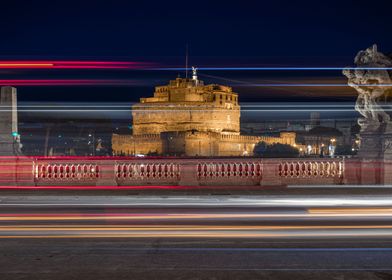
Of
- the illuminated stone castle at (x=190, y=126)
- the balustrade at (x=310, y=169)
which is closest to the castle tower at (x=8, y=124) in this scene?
the balustrade at (x=310, y=169)

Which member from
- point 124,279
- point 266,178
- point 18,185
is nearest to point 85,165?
point 18,185

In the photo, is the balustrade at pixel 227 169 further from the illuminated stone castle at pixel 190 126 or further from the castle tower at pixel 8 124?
the illuminated stone castle at pixel 190 126

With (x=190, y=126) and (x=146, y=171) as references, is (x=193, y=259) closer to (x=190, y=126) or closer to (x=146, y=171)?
(x=146, y=171)

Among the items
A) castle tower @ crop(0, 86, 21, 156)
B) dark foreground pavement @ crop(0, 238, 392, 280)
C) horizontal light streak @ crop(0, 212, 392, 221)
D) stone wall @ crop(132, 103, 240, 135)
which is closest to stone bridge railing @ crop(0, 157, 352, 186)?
castle tower @ crop(0, 86, 21, 156)

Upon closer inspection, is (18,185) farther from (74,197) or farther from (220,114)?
(220,114)

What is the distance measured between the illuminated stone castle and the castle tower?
93.2m

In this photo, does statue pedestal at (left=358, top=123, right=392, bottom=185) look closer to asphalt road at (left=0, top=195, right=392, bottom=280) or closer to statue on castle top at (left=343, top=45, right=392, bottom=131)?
statue on castle top at (left=343, top=45, right=392, bottom=131)

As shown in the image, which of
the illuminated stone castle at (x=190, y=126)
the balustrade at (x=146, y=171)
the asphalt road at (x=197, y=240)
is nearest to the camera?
the asphalt road at (x=197, y=240)

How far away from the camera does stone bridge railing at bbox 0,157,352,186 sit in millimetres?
19469

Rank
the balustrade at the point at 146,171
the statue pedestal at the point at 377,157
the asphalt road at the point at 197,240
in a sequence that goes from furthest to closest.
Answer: the balustrade at the point at 146,171 < the statue pedestal at the point at 377,157 < the asphalt road at the point at 197,240

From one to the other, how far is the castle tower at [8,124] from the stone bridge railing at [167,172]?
17.9 inches

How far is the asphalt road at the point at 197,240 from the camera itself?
281 inches

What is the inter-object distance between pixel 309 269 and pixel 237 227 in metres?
3.46

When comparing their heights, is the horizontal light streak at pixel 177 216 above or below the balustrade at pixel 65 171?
below
